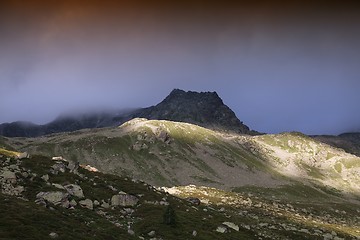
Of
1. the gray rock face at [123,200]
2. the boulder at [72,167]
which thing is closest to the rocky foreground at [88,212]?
the gray rock face at [123,200]

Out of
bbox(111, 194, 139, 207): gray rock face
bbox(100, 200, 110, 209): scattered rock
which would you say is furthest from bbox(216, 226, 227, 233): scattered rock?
bbox(100, 200, 110, 209): scattered rock

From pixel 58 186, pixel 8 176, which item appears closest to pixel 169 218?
pixel 58 186

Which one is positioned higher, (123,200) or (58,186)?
(58,186)

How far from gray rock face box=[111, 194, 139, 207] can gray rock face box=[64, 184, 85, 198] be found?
643 centimetres

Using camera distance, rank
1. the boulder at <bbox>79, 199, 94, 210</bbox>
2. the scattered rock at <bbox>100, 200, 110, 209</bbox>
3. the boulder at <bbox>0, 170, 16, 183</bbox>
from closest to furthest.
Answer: the boulder at <bbox>0, 170, 16, 183</bbox>
the boulder at <bbox>79, 199, 94, 210</bbox>
the scattered rock at <bbox>100, 200, 110, 209</bbox>

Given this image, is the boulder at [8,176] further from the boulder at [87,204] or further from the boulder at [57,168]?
the boulder at [57,168]

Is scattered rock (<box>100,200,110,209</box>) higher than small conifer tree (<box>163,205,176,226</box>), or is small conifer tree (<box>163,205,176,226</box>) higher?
scattered rock (<box>100,200,110,209</box>)

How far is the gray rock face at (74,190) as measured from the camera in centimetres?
6938

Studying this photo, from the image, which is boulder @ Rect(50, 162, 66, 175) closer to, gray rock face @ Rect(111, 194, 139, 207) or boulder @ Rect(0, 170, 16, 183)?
boulder @ Rect(0, 170, 16, 183)

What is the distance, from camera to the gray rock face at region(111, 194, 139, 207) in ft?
239

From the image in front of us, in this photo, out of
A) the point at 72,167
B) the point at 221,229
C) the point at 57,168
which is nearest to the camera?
the point at 221,229

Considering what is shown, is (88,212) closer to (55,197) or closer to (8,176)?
(55,197)

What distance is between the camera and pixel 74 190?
70375mm

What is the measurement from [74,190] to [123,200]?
10176 millimetres
